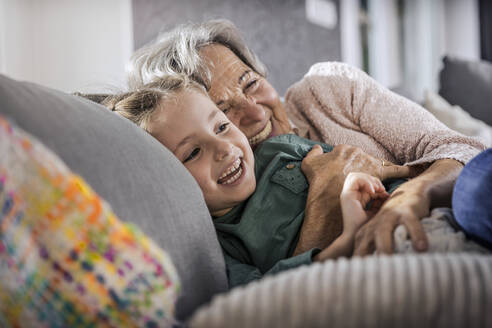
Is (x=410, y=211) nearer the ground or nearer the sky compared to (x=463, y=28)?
nearer the sky

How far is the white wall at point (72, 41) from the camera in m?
2.33

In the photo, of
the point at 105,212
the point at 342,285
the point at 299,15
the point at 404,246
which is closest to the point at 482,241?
the point at 404,246

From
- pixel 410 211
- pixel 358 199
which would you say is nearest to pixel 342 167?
pixel 358 199

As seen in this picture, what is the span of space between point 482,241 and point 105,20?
2345 mm

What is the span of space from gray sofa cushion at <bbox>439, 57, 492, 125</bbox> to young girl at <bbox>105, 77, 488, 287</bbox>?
5.29 feet

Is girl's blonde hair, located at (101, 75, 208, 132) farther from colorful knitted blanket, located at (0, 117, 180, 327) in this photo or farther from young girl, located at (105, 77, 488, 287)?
colorful knitted blanket, located at (0, 117, 180, 327)

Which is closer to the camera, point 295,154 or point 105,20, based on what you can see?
point 295,154

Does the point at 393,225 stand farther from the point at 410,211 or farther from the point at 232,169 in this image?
the point at 232,169

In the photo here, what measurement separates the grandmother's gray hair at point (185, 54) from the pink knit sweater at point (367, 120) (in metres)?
0.20

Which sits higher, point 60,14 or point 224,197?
point 60,14

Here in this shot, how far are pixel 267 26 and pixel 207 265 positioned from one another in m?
2.39

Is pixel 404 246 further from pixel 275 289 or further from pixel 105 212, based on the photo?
pixel 105 212

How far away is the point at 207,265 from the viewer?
2.11 feet

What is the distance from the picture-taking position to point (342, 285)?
421mm
